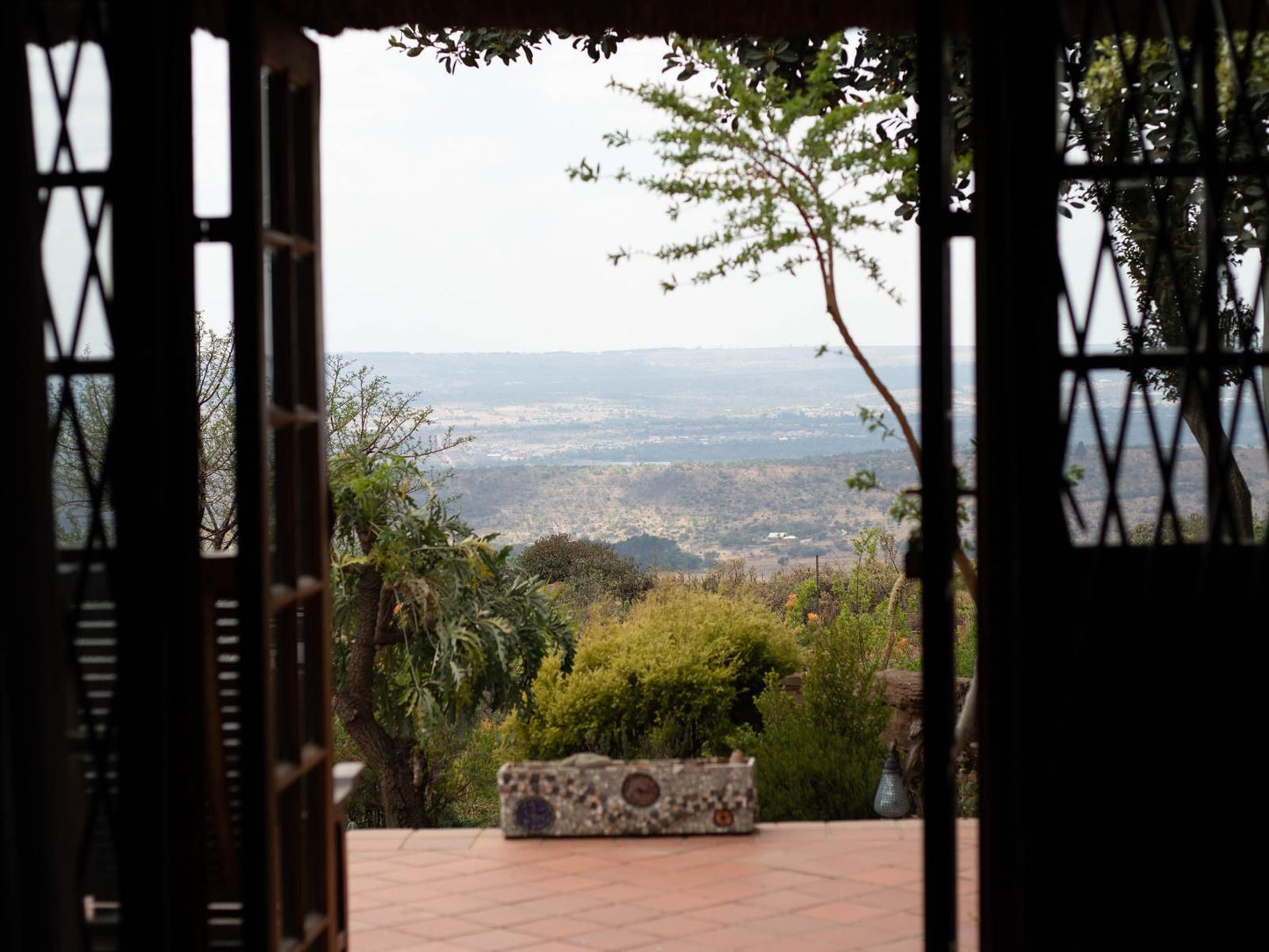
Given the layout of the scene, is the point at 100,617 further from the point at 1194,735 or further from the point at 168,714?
the point at 1194,735

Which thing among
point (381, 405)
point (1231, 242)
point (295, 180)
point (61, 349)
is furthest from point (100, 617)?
point (381, 405)

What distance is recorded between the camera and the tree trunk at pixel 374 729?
6.63 m

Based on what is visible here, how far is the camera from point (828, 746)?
622cm

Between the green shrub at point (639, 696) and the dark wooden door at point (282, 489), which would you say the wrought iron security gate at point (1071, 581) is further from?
the green shrub at point (639, 696)

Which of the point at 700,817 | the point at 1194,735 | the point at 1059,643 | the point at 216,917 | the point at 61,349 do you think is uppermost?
the point at 61,349

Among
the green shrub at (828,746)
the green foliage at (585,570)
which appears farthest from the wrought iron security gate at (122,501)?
the green foliage at (585,570)

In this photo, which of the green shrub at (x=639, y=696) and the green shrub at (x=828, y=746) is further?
the green shrub at (x=639, y=696)

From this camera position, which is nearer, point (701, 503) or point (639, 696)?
point (639, 696)

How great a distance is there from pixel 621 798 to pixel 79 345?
3483mm

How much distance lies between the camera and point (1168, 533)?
5340mm

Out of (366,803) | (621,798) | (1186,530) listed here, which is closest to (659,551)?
(366,803)

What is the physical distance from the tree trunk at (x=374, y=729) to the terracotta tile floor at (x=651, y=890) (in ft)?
4.70

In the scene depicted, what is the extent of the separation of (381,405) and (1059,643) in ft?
28.5

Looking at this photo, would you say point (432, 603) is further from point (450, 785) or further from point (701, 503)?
point (701, 503)
